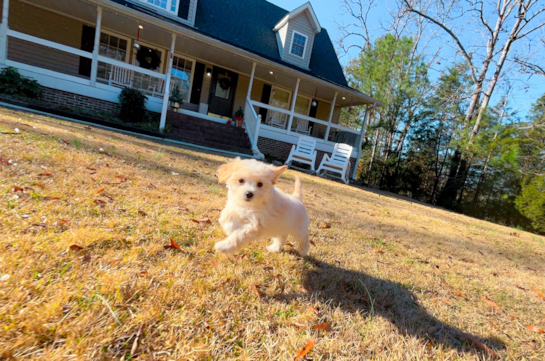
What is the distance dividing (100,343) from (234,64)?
587 inches

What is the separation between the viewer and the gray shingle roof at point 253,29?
45.5ft

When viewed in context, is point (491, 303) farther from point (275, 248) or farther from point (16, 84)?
point (16, 84)

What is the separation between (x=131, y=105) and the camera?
980 cm

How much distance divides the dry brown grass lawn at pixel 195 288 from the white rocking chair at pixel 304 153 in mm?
7983

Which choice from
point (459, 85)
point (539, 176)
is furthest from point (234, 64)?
point (459, 85)

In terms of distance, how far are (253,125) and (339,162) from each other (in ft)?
14.6

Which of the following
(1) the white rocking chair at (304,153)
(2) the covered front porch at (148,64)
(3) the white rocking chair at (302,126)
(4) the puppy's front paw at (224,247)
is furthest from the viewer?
(3) the white rocking chair at (302,126)

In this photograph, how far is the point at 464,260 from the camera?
376 cm

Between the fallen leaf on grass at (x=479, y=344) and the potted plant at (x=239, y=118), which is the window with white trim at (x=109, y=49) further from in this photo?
the fallen leaf on grass at (x=479, y=344)

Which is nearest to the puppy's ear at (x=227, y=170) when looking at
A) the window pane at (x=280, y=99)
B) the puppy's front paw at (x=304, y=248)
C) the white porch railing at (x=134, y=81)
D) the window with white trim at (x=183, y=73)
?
the puppy's front paw at (x=304, y=248)

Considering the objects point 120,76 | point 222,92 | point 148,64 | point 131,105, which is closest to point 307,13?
point 222,92

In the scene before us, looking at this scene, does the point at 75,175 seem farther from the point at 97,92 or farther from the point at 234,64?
the point at 234,64

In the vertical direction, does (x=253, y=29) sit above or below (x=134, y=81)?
above

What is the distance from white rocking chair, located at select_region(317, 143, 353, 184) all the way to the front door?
6.92m
